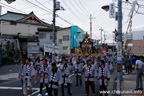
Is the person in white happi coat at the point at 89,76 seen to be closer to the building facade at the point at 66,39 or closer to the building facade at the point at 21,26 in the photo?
the building facade at the point at 21,26

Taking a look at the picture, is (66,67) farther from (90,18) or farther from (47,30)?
(90,18)

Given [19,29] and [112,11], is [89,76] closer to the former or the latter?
[112,11]

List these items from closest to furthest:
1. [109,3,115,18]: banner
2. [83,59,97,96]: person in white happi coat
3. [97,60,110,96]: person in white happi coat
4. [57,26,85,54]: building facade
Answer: [97,60,110,96]: person in white happi coat
[83,59,97,96]: person in white happi coat
[109,3,115,18]: banner
[57,26,85,54]: building facade

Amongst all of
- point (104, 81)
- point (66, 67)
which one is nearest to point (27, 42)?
point (66, 67)

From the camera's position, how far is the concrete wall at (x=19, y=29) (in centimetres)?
3550

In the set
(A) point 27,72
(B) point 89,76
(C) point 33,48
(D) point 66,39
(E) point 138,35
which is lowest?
(B) point 89,76

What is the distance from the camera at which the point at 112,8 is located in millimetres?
13859

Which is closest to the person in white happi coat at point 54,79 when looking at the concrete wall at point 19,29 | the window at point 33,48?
the window at point 33,48

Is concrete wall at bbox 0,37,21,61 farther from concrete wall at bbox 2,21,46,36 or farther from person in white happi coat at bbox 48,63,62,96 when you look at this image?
person in white happi coat at bbox 48,63,62,96

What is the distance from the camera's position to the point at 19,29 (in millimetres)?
37438

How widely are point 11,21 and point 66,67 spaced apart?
98.8 feet

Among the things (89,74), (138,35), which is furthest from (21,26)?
(138,35)

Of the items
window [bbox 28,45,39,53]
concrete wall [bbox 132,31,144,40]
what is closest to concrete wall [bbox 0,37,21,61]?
window [bbox 28,45,39,53]

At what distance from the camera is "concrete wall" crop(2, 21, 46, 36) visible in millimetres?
35500
